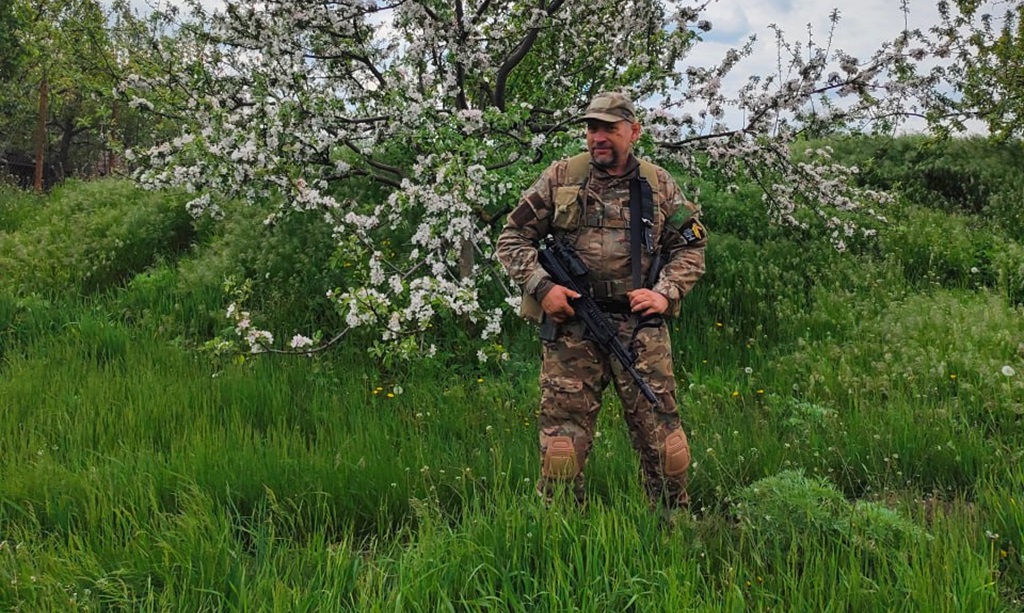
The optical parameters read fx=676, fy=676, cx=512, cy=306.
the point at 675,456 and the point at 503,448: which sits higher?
the point at 675,456

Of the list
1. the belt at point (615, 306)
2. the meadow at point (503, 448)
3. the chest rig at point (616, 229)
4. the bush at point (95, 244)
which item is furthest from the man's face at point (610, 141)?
the bush at point (95, 244)

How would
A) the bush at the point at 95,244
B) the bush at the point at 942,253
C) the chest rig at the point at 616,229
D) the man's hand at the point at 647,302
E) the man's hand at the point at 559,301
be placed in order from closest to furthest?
the man's hand at the point at 647,302 → the man's hand at the point at 559,301 → the chest rig at the point at 616,229 → the bush at the point at 942,253 → the bush at the point at 95,244

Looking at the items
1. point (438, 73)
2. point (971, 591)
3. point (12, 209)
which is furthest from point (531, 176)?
point (12, 209)

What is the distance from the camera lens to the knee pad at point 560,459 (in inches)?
131

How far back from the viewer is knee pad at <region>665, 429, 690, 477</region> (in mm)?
Result: 3369

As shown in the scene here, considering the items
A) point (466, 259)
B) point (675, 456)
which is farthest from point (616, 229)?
point (466, 259)

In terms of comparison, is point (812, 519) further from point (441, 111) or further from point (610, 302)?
point (441, 111)

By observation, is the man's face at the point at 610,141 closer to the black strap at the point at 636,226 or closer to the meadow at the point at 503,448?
the black strap at the point at 636,226

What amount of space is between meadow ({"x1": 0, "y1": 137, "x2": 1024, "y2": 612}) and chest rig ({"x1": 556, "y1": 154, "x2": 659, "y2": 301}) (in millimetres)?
998

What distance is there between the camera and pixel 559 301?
3.30 meters

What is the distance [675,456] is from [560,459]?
58cm

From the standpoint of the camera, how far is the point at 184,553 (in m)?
2.72

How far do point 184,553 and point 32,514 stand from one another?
1.01 meters

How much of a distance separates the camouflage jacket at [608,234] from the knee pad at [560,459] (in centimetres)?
73
